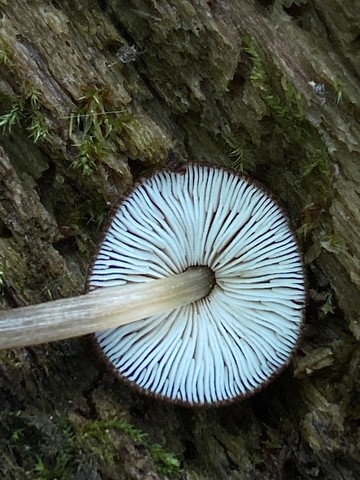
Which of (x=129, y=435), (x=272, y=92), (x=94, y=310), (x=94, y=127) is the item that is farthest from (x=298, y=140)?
(x=129, y=435)

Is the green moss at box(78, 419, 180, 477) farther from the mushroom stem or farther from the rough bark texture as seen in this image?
the mushroom stem

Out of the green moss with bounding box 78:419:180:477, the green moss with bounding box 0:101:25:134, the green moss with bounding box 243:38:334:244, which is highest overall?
the green moss with bounding box 243:38:334:244

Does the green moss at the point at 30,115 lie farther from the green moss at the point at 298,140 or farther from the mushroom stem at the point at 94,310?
the green moss at the point at 298,140

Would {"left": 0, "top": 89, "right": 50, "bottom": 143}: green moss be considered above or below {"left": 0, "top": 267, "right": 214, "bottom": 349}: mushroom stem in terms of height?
above

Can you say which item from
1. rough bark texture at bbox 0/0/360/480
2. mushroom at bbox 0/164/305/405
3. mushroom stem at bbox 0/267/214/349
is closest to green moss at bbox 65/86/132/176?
rough bark texture at bbox 0/0/360/480

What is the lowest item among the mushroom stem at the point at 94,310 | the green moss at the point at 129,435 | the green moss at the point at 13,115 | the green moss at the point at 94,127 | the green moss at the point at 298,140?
the green moss at the point at 129,435

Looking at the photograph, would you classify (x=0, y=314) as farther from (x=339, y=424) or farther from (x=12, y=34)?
(x=339, y=424)

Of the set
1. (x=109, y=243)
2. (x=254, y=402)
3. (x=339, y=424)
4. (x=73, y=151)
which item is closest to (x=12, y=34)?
(x=73, y=151)

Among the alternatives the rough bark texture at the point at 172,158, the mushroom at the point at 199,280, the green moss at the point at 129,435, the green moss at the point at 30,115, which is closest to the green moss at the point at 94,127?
the rough bark texture at the point at 172,158

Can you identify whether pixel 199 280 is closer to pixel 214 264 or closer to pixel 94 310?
pixel 214 264
